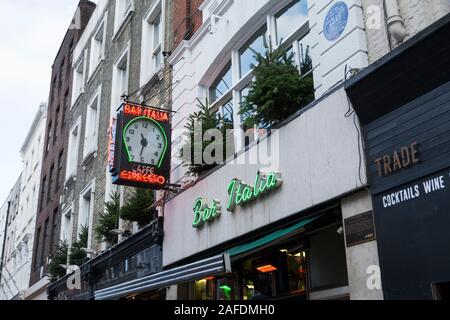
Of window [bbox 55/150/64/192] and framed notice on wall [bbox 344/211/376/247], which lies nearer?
framed notice on wall [bbox 344/211/376/247]

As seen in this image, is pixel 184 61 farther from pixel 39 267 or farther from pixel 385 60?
pixel 39 267

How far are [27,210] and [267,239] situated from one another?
29.9m

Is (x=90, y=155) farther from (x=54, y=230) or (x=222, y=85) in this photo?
(x=222, y=85)

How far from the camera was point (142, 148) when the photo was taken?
12641mm

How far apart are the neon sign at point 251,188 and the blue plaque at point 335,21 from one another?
2346 millimetres

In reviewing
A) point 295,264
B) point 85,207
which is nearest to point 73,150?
point 85,207

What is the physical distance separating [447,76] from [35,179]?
1250 inches

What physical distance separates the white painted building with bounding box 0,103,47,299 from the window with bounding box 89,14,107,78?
11130 millimetres

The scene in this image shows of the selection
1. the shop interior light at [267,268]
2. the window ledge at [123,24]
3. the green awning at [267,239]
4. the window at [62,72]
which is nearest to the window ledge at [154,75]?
the window ledge at [123,24]

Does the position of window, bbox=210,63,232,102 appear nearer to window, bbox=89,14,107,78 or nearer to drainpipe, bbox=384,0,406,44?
drainpipe, bbox=384,0,406,44

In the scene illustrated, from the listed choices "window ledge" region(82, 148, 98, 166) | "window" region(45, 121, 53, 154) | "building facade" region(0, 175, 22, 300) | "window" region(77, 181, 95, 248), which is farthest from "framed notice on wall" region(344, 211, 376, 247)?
"building facade" region(0, 175, 22, 300)

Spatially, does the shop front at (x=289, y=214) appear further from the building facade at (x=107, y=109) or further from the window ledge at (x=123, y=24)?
the window ledge at (x=123, y=24)

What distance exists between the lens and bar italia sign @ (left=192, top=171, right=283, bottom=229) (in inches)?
356
